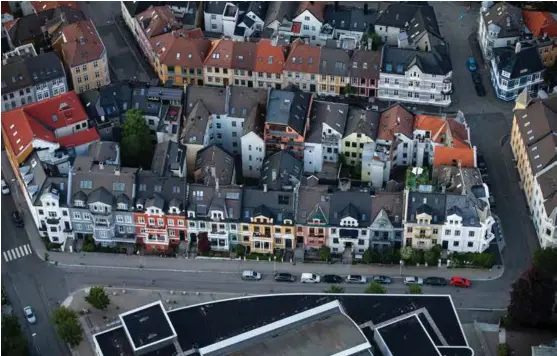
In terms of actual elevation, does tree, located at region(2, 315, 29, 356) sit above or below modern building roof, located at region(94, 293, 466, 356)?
below

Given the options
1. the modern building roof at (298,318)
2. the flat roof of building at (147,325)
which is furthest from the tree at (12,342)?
the flat roof of building at (147,325)

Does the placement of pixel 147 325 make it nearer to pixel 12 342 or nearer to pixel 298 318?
pixel 12 342

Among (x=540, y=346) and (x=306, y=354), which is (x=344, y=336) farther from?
(x=540, y=346)

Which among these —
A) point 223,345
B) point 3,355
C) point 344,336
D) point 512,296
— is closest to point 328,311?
point 344,336

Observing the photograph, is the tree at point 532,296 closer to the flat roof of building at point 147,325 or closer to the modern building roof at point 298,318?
the modern building roof at point 298,318

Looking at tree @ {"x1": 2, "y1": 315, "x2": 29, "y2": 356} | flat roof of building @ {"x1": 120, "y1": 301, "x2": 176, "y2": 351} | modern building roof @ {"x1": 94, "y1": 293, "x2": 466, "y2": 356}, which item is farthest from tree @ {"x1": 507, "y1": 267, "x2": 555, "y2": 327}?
tree @ {"x1": 2, "y1": 315, "x2": 29, "y2": 356}

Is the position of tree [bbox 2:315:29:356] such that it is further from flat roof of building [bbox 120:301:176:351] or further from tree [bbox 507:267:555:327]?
tree [bbox 507:267:555:327]

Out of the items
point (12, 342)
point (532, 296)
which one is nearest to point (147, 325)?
point (12, 342)
